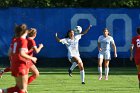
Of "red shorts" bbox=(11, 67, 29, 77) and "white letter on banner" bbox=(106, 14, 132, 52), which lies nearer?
"red shorts" bbox=(11, 67, 29, 77)

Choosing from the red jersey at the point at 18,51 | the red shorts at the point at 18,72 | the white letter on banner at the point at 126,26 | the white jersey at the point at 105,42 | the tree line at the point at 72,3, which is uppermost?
the red jersey at the point at 18,51

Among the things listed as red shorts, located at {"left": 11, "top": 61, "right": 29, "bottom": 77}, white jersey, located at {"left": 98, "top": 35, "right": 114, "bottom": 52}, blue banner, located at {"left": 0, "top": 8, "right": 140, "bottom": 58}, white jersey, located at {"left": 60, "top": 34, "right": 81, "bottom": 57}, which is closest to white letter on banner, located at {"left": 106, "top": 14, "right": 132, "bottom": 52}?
blue banner, located at {"left": 0, "top": 8, "right": 140, "bottom": 58}

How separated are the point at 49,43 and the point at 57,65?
4.72 feet

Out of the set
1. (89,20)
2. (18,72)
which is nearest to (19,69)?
(18,72)

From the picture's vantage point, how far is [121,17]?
34.2 metres

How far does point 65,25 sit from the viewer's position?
34.0 metres

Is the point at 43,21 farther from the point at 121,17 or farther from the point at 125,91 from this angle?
the point at 125,91

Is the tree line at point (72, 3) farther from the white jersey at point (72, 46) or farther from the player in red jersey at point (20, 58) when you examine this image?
the player in red jersey at point (20, 58)

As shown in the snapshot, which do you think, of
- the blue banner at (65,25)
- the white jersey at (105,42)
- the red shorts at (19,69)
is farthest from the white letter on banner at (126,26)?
the red shorts at (19,69)

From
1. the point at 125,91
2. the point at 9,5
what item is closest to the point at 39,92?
the point at 125,91

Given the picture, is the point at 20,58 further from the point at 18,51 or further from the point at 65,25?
the point at 65,25

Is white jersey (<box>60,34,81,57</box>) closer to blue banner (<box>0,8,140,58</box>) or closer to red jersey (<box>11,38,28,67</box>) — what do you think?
red jersey (<box>11,38,28,67</box>)

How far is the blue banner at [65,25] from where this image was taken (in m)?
33.8

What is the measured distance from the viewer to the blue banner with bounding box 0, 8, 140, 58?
3381 centimetres
